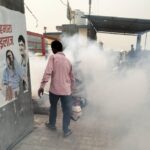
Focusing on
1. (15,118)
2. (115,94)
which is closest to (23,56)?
(15,118)

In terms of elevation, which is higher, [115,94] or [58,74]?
[58,74]

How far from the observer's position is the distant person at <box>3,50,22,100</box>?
3.70 meters

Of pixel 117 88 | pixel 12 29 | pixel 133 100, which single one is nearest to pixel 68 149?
pixel 12 29

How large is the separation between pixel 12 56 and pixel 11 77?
325mm

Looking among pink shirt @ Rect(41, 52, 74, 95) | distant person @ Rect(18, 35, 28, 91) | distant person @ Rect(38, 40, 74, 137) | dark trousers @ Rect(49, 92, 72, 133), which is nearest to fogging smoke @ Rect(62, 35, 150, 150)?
dark trousers @ Rect(49, 92, 72, 133)

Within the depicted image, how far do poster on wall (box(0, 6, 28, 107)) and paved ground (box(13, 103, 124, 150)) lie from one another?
2.93 feet

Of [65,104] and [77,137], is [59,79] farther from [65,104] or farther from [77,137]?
[77,137]

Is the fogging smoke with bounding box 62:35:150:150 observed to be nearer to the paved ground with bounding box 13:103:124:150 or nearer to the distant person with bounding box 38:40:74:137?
the paved ground with bounding box 13:103:124:150

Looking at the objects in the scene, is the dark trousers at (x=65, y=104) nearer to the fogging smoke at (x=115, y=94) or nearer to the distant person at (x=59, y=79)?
the distant person at (x=59, y=79)

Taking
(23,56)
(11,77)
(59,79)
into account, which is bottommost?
(59,79)

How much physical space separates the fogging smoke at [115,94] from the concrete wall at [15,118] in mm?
1469

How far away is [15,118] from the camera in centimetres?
408

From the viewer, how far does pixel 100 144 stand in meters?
4.33

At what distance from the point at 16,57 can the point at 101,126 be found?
238 cm
